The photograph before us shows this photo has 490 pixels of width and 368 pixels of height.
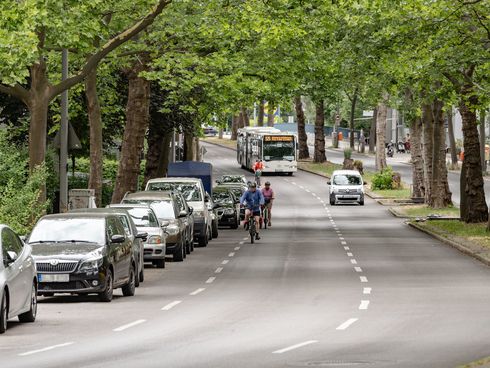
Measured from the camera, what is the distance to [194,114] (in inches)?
2357

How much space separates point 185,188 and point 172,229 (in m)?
8.77

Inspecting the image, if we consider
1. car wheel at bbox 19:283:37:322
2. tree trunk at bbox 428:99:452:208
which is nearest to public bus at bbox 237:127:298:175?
tree trunk at bbox 428:99:452:208

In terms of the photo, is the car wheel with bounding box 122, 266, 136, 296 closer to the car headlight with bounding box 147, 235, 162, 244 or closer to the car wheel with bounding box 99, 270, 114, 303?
the car wheel with bounding box 99, 270, 114, 303

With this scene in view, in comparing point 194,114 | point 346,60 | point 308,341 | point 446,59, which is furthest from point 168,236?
point 194,114

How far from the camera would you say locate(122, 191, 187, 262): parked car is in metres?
34.0

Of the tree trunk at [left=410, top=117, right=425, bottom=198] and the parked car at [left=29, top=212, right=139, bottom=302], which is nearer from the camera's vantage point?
the parked car at [left=29, top=212, right=139, bottom=302]

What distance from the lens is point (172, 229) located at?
33844 millimetres

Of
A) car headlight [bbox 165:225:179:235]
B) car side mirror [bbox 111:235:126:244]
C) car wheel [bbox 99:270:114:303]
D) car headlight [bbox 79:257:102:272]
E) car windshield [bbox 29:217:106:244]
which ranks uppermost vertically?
car windshield [bbox 29:217:106:244]

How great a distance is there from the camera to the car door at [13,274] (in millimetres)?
18469

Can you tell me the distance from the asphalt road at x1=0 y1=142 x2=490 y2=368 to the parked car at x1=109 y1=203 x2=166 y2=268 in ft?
1.64

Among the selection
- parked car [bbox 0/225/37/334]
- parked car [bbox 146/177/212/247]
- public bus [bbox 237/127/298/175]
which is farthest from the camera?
public bus [bbox 237/127/298/175]

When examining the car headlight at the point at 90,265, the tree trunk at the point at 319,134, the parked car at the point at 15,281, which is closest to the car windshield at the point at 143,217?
the car headlight at the point at 90,265

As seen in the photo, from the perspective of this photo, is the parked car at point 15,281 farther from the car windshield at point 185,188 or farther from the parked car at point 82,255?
the car windshield at point 185,188

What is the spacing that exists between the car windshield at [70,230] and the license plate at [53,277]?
3.28 ft
